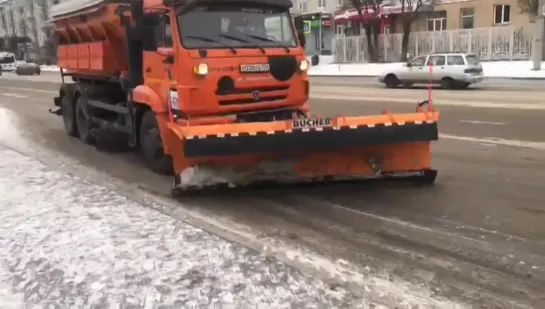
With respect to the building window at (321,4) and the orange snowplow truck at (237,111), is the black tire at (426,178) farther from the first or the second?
the building window at (321,4)

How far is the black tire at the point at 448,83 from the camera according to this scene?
24.6m

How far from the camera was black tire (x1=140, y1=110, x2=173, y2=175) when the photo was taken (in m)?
8.57

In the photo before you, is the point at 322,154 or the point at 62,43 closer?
the point at 322,154

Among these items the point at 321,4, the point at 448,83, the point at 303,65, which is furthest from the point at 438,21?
the point at 303,65

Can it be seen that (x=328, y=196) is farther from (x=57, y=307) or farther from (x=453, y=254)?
(x=57, y=307)

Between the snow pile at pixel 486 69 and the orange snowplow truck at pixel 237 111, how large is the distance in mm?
16172

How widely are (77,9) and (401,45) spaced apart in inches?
1346

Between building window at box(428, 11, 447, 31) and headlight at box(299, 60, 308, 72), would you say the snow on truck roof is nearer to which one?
headlight at box(299, 60, 308, 72)

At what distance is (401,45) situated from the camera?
42.8 metres

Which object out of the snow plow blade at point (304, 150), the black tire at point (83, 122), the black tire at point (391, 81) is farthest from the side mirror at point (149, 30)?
the black tire at point (391, 81)

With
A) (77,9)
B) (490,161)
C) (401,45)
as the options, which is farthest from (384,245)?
(401,45)

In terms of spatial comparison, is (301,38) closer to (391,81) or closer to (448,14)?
(391,81)

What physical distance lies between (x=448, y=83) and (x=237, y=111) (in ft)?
60.8

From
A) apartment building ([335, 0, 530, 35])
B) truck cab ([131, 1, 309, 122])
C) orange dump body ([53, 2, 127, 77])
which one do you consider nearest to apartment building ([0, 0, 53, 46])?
apartment building ([335, 0, 530, 35])
